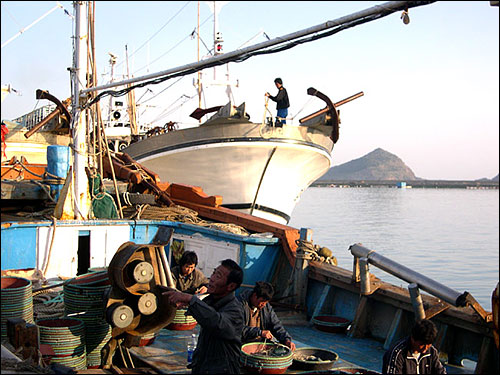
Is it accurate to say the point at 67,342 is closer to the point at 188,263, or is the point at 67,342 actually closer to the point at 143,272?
the point at 143,272

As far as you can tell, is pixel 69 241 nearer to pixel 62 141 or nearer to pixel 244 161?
pixel 62 141

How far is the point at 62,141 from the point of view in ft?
50.4

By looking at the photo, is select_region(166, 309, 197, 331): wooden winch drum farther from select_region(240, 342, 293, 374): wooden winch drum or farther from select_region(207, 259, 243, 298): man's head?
select_region(207, 259, 243, 298): man's head

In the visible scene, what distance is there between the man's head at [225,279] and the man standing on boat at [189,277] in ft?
9.35

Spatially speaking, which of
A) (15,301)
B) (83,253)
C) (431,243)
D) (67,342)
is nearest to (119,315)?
(67,342)

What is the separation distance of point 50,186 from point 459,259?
2012cm

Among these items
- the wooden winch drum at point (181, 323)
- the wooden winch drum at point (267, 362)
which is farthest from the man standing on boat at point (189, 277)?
the wooden winch drum at point (267, 362)

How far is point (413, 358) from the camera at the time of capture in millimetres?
4422

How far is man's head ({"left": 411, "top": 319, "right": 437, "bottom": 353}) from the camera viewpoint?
422cm

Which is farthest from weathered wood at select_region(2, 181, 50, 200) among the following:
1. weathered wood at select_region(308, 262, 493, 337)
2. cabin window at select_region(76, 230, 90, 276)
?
weathered wood at select_region(308, 262, 493, 337)

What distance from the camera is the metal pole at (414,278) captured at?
20.6ft

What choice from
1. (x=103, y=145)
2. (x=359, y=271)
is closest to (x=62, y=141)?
(x=103, y=145)

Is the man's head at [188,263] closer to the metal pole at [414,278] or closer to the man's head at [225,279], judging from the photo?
the metal pole at [414,278]

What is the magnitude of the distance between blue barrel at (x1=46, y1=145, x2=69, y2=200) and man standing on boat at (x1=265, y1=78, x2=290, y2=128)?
7.44 m
